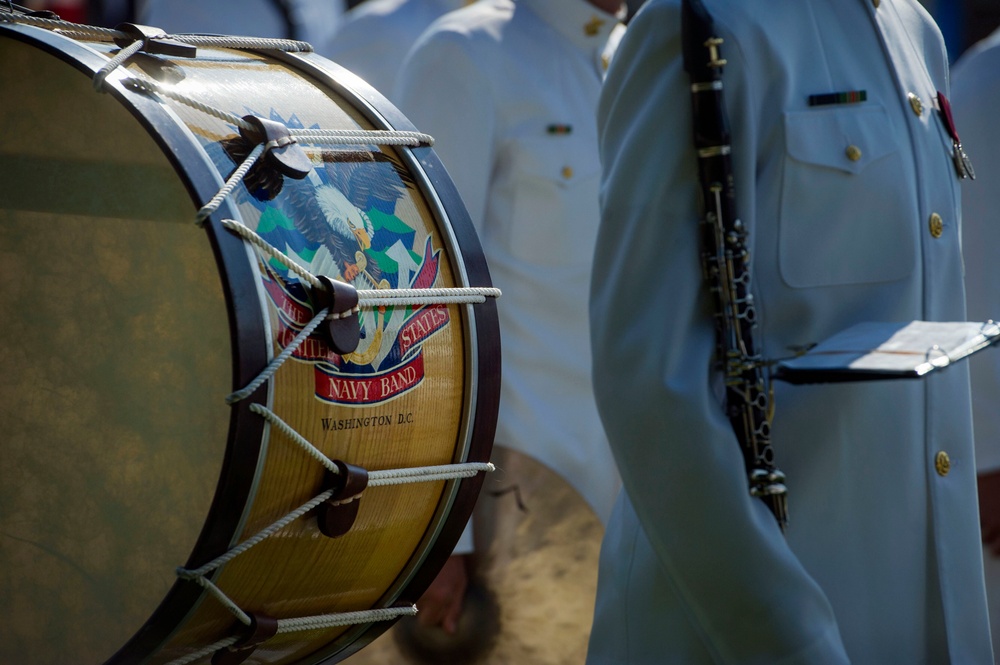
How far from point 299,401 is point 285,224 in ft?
0.61

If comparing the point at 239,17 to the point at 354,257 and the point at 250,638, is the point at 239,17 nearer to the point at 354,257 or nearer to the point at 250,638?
the point at 354,257

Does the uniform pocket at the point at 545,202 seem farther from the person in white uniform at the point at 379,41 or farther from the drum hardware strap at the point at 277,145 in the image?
the drum hardware strap at the point at 277,145

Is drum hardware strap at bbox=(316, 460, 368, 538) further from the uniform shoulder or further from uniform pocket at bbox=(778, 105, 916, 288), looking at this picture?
the uniform shoulder

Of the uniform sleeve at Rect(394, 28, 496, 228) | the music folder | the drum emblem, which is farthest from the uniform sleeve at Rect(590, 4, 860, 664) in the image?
the uniform sleeve at Rect(394, 28, 496, 228)

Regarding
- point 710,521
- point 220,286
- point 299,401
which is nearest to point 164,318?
point 220,286

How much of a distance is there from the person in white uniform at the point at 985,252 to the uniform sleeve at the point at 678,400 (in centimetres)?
162

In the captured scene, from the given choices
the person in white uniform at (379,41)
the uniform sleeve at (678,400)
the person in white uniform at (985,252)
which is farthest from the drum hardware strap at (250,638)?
the person in white uniform at (379,41)

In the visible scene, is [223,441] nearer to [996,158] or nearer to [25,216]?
[25,216]

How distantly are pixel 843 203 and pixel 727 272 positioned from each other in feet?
0.69

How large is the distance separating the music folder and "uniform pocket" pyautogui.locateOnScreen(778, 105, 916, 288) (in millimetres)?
111

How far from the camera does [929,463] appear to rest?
5.54ft

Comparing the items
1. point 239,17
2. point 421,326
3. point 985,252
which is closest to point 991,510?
point 985,252

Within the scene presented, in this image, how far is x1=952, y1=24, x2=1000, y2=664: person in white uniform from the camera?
3.00m

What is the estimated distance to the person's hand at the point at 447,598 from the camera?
3.01 metres
